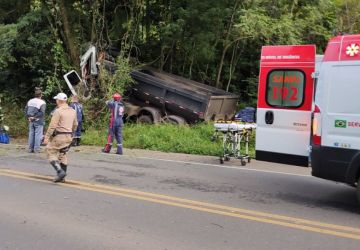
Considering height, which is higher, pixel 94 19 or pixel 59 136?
pixel 94 19

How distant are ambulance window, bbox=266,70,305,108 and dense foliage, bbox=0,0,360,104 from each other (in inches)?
372

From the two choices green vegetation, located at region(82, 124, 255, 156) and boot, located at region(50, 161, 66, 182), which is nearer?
boot, located at region(50, 161, 66, 182)

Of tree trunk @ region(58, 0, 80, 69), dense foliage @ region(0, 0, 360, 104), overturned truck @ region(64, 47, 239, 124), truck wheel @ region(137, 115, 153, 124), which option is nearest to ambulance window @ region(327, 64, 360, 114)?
overturned truck @ region(64, 47, 239, 124)

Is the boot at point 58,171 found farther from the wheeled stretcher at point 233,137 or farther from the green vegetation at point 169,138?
the green vegetation at point 169,138

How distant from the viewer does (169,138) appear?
15812mm

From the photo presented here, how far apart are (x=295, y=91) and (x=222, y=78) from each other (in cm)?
1288

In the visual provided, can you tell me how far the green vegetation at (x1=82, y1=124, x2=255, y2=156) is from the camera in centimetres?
1492

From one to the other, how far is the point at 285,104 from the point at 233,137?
A: 357 cm

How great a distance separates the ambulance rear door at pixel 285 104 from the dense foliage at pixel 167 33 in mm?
9427

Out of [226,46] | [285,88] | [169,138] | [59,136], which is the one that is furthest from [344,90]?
[226,46]

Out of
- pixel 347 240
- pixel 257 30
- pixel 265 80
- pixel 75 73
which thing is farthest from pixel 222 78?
pixel 347 240

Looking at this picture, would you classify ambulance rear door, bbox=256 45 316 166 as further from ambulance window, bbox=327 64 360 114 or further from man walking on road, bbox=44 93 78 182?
man walking on road, bbox=44 93 78 182

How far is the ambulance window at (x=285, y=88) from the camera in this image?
9.05m

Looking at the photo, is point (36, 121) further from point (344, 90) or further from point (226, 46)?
point (344, 90)
